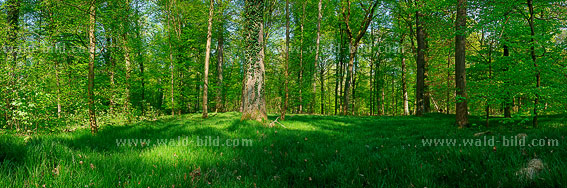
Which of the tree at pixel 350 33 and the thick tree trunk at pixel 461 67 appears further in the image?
the tree at pixel 350 33

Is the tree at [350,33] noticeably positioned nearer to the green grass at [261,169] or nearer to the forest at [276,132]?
the forest at [276,132]

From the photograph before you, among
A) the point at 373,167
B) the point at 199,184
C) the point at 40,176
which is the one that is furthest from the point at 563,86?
the point at 40,176

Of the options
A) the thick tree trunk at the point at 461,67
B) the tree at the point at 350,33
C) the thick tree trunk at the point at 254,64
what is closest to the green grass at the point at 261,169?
the thick tree trunk at the point at 461,67

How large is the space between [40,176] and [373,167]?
12.2ft

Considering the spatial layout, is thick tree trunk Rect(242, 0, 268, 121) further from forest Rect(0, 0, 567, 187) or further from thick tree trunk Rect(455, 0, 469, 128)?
thick tree trunk Rect(455, 0, 469, 128)

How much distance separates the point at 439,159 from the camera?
9.96 ft

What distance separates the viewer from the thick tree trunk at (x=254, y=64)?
8.69 m

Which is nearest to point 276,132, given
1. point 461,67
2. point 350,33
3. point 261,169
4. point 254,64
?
point 261,169

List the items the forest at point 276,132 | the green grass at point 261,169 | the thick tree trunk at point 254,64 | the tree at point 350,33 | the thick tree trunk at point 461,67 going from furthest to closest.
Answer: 1. the tree at point 350,33
2. the thick tree trunk at point 254,64
3. the thick tree trunk at point 461,67
4. the forest at point 276,132
5. the green grass at point 261,169

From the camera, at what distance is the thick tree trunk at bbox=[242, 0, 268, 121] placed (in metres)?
8.69

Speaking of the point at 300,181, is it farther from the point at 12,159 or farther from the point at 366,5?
the point at 366,5

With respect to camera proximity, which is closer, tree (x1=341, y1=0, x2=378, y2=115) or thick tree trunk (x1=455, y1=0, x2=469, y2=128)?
thick tree trunk (x1=455, y1=0, x2=469, y2=128)

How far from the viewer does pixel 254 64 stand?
8.68m

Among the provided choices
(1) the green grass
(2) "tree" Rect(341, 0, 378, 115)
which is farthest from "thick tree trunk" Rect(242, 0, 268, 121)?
(2) "tree" Rect(341, 0, 378, 115)
